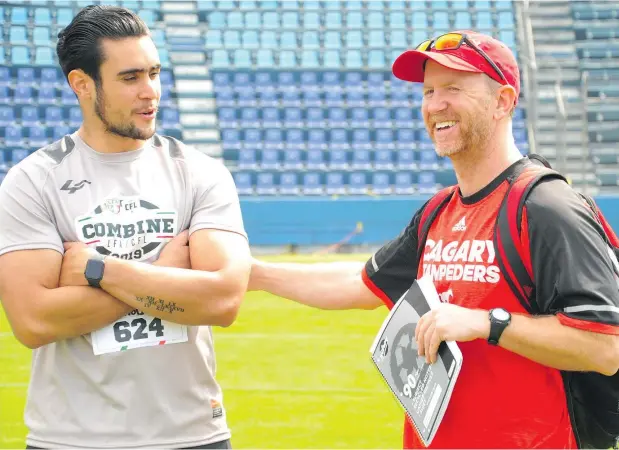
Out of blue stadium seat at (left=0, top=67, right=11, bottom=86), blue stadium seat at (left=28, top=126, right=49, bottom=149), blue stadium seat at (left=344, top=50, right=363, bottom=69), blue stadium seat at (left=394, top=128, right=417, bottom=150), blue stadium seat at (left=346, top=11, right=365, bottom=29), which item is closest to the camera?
blue stadium seat at (left=28, top=126, right=49, bottom=149)

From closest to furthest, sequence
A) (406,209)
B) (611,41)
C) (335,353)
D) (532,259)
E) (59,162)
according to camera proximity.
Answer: (532,259)
(59,162)
(335,353)
(406,209)
(611,41)

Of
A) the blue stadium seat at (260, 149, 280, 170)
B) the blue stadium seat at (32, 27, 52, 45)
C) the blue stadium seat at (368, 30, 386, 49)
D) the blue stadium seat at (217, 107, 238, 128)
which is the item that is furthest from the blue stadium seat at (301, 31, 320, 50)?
the blue stadium seat at (32, 27, 52, 45)

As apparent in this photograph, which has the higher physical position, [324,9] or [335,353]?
[324,9]

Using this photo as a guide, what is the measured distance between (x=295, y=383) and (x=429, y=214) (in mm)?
5379

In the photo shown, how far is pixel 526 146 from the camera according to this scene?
A: 79.4ft

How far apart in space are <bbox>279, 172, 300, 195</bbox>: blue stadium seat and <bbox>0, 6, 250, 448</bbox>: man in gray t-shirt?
812 inches

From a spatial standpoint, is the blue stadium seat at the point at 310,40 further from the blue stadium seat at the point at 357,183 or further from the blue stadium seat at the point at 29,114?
the blue stadium seat at the point at 29,114

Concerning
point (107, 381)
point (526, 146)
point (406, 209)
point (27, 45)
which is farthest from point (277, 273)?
point (27, 45)

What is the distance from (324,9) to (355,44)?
1.69m

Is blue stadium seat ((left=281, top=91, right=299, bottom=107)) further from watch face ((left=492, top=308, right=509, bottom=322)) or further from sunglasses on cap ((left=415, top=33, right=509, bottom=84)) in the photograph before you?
watch face ((left=492, top=308, right=509, bottom=322))

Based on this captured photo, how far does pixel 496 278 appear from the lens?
2611mm

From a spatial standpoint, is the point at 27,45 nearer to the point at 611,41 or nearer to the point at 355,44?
the point at 355,44

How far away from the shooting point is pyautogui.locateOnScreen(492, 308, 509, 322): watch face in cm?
248

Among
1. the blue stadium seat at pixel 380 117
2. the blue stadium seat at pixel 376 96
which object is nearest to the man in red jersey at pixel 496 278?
the blue stadium seat at pixel 380 117
